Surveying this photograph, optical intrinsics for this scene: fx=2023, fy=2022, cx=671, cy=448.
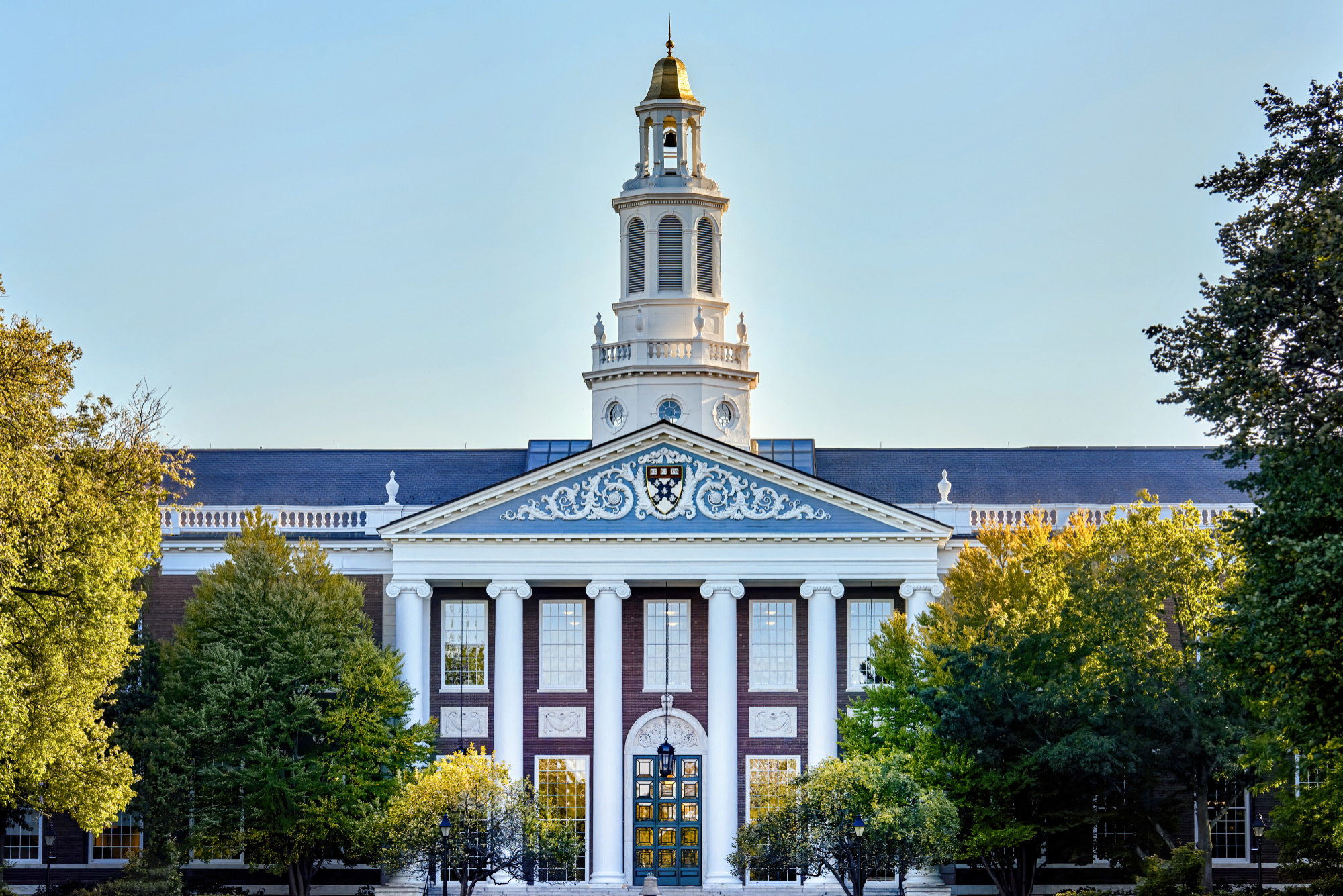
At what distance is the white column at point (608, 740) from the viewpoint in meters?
57.9

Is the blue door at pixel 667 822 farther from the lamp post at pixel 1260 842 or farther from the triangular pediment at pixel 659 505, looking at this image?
the lamp post at pixel 1260 842

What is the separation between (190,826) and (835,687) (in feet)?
60.8

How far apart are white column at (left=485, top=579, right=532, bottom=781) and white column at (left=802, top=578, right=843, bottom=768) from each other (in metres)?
8.34

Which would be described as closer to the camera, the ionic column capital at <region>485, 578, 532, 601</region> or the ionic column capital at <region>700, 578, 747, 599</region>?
the ionic column capital at <region>700, 578, 747, 599</region>

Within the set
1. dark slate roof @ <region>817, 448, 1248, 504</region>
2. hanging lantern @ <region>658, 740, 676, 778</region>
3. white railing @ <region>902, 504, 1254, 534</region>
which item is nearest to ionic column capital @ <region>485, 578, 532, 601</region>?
hanging lantern @ <region>658, 740, 676, 778</region>

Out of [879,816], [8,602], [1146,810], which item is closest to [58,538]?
[8,602]

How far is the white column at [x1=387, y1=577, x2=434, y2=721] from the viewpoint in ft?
193

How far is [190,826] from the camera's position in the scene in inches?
2153

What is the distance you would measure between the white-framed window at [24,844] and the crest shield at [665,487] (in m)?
20.6

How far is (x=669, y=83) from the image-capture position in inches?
2731

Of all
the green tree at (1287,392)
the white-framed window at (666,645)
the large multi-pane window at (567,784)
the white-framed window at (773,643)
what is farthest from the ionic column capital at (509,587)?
the green tree at (1287,392)

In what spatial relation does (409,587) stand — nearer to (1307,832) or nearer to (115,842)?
(115,842)

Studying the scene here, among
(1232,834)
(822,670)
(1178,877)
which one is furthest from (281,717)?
(1232,834)

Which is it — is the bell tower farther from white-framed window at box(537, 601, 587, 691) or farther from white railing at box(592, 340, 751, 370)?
white-framed window at box(537, 601, 587, 691)
